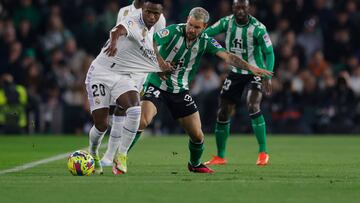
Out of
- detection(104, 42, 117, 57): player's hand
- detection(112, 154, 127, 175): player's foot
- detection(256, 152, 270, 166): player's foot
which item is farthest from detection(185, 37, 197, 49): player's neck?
detection(256, 152, 270, 166): player's foot

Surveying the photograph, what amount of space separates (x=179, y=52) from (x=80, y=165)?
5.97 feet

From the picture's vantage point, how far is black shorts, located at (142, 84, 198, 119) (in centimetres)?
1117

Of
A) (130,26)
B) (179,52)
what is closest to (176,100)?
(179,52)

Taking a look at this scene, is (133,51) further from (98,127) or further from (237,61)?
(237,61)

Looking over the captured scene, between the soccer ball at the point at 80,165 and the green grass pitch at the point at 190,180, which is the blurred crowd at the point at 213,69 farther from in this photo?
the soccer ball at the point at 80,165

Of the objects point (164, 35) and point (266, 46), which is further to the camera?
point (266, 46)

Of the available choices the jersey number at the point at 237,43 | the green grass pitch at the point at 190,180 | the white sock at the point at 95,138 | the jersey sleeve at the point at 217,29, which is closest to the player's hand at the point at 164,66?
the white sock at the point at 95,138

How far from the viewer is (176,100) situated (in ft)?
36.8

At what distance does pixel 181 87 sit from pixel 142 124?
0.64m

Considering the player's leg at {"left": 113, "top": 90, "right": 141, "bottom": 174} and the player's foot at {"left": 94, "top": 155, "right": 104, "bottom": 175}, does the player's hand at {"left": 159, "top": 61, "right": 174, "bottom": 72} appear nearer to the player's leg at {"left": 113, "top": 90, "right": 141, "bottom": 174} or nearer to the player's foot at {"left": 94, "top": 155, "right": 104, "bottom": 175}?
the player's leg at {"left": 113, "top": 90, "right": 141, "bottom": 174}

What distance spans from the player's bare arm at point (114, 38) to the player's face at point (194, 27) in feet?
2.83

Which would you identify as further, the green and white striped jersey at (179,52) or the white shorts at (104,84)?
the green and white striped jersey at (179,52)

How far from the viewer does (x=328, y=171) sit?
11.3 m

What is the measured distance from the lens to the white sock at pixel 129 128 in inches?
415
